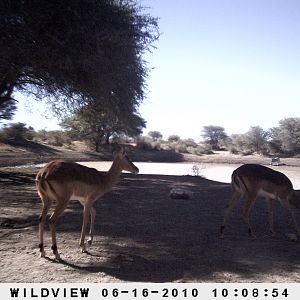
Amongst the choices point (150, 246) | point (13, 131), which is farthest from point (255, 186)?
point (13, 131)

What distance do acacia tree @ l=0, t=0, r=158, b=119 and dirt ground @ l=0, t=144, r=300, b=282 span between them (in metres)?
4.07

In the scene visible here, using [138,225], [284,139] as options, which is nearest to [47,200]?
[138,225]

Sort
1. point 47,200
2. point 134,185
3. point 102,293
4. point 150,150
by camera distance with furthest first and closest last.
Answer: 1. point 150,150
2. point 134,185
3. point 47,200
4. point 102,293

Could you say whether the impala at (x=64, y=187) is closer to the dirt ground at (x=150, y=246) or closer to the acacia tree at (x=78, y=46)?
the dirt ground at (x=150, y=246)

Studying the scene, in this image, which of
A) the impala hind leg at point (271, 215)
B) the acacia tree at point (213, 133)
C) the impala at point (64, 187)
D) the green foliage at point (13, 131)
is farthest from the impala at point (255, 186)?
the acacia tree at point (213, 133)

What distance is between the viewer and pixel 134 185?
17875 millimetres

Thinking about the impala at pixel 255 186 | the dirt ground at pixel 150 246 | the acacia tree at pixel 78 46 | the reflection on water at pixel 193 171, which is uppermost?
the acacia tree at pixel 78 46

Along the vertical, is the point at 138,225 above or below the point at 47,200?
below

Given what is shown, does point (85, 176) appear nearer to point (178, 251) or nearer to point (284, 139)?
point (178, 251)

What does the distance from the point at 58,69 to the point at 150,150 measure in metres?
36.7

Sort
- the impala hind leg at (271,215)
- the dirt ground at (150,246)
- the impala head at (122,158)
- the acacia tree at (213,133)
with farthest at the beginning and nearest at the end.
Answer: the acacia tree at (213,133) → the impala hind leg at (271,215) → the impala head at (122,158) → the dirt ground at (150,246)

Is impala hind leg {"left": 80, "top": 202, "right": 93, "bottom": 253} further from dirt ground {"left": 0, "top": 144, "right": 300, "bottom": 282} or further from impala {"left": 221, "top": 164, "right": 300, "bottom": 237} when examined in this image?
impala {"left": 221, "top": 164, "right": 300, "bottom": 237}

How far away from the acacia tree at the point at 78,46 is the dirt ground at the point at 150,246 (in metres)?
4.07

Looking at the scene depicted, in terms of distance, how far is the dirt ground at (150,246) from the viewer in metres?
6.28
